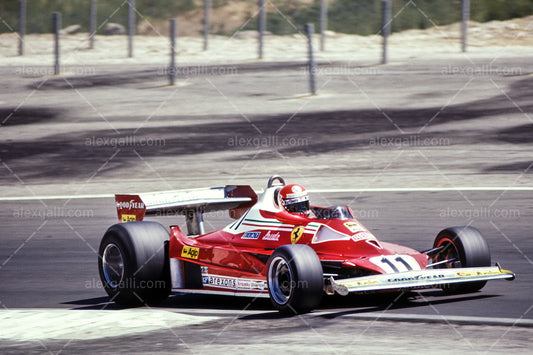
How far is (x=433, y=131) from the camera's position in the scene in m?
22.0

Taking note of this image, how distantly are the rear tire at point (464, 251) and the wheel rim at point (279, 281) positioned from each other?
5.57ft

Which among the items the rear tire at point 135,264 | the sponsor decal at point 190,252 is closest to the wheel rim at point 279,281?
the sponsor decal at point 190,252

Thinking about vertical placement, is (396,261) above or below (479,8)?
below

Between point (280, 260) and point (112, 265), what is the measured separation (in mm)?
2114

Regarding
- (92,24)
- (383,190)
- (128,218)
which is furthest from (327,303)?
(92,24)

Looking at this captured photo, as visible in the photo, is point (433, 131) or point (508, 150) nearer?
point (508, 150)

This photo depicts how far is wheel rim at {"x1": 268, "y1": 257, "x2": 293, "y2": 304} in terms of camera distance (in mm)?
8766

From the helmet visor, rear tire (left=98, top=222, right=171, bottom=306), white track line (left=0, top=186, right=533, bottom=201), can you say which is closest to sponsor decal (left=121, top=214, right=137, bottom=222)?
rear tire (left=98, top=222, right=171, bottom=306)

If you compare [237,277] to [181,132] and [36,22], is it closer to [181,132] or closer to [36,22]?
[181,132]

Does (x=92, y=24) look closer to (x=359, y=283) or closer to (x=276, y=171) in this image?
(x=276, y=171)

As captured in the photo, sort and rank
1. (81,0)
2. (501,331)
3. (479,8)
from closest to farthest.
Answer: (501,331) → (479,8) → (81,0)

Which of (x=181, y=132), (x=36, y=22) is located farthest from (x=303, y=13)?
(x=181, y=132)

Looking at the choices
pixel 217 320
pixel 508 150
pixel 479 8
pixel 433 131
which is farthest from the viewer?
pixel 479 8

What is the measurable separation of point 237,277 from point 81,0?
101ft
